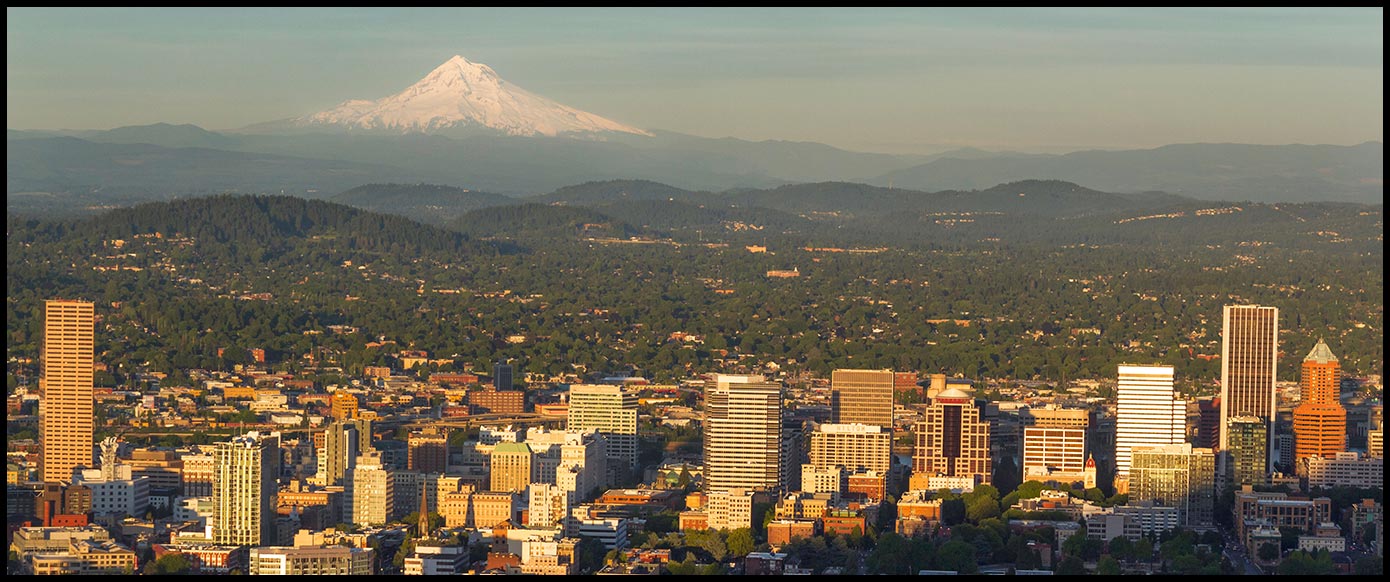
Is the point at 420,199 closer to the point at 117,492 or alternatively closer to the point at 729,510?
the point at 117,492

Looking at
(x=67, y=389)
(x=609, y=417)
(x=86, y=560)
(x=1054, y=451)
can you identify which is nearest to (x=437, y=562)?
(x=86, y=560)

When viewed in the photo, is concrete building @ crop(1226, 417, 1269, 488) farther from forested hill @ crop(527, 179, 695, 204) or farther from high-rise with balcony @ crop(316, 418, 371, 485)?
forested hill @ crop(527, 179, 695, 204)

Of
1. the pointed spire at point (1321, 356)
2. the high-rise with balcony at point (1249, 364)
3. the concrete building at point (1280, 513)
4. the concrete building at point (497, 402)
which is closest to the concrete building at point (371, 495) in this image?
the concrete building at point (1280, 513)

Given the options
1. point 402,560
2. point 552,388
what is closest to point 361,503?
point 402,560

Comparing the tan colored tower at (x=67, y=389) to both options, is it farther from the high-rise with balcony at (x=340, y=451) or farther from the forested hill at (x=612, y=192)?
the forested hill at (x=612, y=192)

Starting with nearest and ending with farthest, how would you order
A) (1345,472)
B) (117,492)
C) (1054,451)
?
(117,492) < (1345,472) < (1054,451)

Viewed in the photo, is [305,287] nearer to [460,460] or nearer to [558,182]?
[460,460]

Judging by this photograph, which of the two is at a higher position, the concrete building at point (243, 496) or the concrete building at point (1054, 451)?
the concrete building at point (1054, 451)
